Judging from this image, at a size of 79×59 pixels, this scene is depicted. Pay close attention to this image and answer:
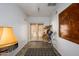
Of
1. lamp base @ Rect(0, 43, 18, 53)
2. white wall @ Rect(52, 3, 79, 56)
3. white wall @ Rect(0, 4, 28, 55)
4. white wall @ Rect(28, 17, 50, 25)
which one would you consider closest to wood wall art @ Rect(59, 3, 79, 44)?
white wall @ Rect(52, 3, 79, 56)

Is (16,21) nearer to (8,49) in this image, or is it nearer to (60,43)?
(8,49)

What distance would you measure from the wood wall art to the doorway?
0.39 meters

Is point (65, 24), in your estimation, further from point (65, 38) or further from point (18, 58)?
point (18, 58)

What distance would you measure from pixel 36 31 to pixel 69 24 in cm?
68

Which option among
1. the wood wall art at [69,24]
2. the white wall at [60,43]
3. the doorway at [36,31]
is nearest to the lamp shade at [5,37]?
the doorway at [36,31]

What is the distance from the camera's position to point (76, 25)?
1.65m

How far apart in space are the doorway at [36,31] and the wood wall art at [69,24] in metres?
0.39

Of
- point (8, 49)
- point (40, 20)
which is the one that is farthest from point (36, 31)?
point (8, 49)

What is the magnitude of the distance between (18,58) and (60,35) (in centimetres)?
104

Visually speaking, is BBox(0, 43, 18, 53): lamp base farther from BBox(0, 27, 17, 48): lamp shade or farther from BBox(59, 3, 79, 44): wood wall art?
BBox(59, 3, 79, 44): wood wall art

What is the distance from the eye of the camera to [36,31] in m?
1.64

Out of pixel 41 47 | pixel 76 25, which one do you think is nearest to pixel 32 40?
pixel 41 47

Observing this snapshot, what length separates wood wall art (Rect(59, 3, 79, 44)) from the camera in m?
1.65

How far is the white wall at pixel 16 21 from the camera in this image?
1339 millimetres
